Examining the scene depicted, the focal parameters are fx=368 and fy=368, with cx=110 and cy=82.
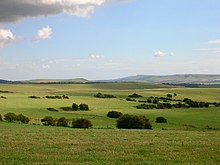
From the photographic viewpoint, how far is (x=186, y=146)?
21.0m

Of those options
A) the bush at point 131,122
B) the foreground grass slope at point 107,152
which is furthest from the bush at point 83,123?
the foreground grass slope at point 107,152

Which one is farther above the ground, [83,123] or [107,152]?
[107,152]

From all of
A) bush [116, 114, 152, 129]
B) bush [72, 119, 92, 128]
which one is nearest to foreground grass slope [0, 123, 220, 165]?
bush [72, 119, 92, 128]

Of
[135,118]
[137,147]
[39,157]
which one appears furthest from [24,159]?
[135,118]

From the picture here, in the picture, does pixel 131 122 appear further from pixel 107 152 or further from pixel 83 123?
pixel 107 152

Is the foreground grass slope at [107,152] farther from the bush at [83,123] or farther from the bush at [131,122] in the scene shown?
the bush at [131,122]

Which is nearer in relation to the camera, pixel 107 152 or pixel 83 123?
pixel 107 152

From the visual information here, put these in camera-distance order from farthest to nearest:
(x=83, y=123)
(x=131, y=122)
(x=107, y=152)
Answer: (x=131, y=122)
(x=83, y=123)
(x=107, y=152)

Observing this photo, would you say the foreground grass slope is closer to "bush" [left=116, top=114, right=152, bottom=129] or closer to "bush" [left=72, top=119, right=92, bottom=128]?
"bush" [left=72, top=119, right=92, bottom=128]

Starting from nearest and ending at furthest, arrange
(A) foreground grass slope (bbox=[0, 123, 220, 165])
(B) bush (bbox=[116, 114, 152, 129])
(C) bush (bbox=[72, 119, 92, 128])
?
1. (A) foreground grass slope (bbox=[0, 123, 220, 165])
2. (C) bush (bbox=[72, 119, 92, 128])
3. (B) bush (bbox=[116, 114, 152, 129])

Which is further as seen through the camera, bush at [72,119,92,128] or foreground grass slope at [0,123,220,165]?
bush at [72,119,92,128]

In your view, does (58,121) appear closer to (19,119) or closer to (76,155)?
(19,119)

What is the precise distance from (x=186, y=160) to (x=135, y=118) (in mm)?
38549

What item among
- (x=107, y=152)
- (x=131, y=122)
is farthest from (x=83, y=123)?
(x=107, y=152)
